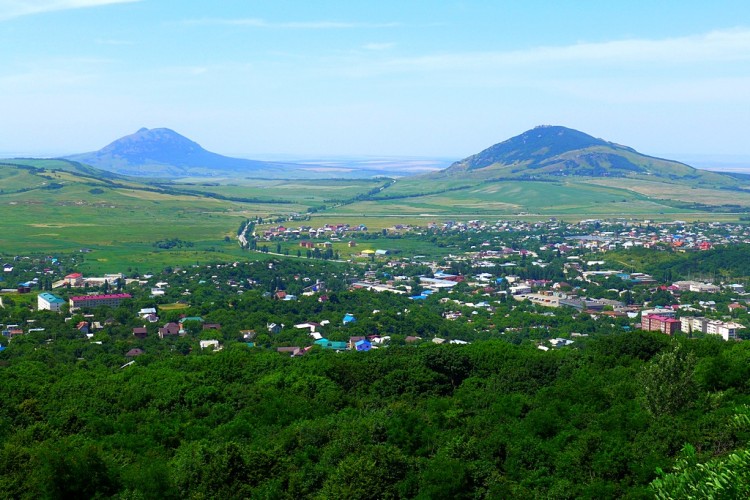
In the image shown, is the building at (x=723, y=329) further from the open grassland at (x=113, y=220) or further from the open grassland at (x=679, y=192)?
the open grassland at (x=679, y=192)

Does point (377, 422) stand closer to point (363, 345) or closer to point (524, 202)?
point (363, 345)

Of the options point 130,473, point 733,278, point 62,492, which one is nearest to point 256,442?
point 130,473

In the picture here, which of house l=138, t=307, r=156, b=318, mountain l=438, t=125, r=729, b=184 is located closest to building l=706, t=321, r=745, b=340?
house l=138, t=307, r=156, b=318

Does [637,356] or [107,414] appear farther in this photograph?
[637,356]

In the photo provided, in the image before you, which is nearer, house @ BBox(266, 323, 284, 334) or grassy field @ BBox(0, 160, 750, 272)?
house @ BBox(266, 323, 284, 334)

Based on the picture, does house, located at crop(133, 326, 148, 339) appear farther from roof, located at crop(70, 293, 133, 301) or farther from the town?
roof, located at crop(70, 293, 133, 301)

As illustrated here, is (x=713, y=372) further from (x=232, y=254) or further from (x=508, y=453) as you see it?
(x=232, y=254)

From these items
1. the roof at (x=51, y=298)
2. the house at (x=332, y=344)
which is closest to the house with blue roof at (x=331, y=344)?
the house at (x=332, y=344)
